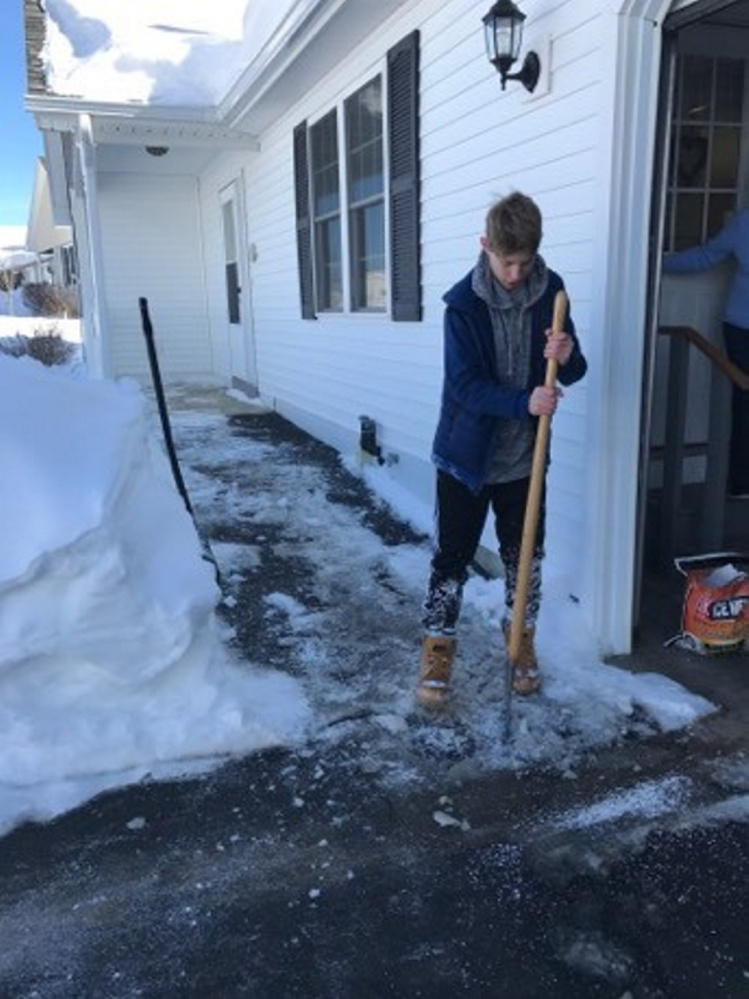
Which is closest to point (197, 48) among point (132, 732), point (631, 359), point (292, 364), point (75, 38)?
point (75, 38)

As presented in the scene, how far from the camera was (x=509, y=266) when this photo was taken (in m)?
2.86

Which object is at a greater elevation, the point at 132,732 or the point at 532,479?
the point at 532,479

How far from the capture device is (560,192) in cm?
384

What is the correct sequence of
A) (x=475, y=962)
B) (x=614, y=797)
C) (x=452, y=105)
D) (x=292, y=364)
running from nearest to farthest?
(x=475, y=962)
(x=614, y=797)
(x=452, y=105)
(x=292, y=364)

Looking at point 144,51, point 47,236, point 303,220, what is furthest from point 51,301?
point 303,220

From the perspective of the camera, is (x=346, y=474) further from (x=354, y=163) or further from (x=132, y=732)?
(x=132, y=732)

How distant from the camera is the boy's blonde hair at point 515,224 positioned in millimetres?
2756

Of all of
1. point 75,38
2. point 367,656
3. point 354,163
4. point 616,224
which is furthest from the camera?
point 75,38

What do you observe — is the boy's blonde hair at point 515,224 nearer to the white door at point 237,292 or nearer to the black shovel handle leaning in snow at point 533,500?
the black shovel handle leaning in snow at point 533,500

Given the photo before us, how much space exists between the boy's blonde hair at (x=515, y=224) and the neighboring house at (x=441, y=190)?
76 cm

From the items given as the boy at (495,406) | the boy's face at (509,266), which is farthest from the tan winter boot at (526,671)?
the boy's face at (509,266)

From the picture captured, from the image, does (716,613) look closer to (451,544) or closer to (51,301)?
(451,544)

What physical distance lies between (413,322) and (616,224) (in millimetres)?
2541

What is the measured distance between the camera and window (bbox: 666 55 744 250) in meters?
4.90
